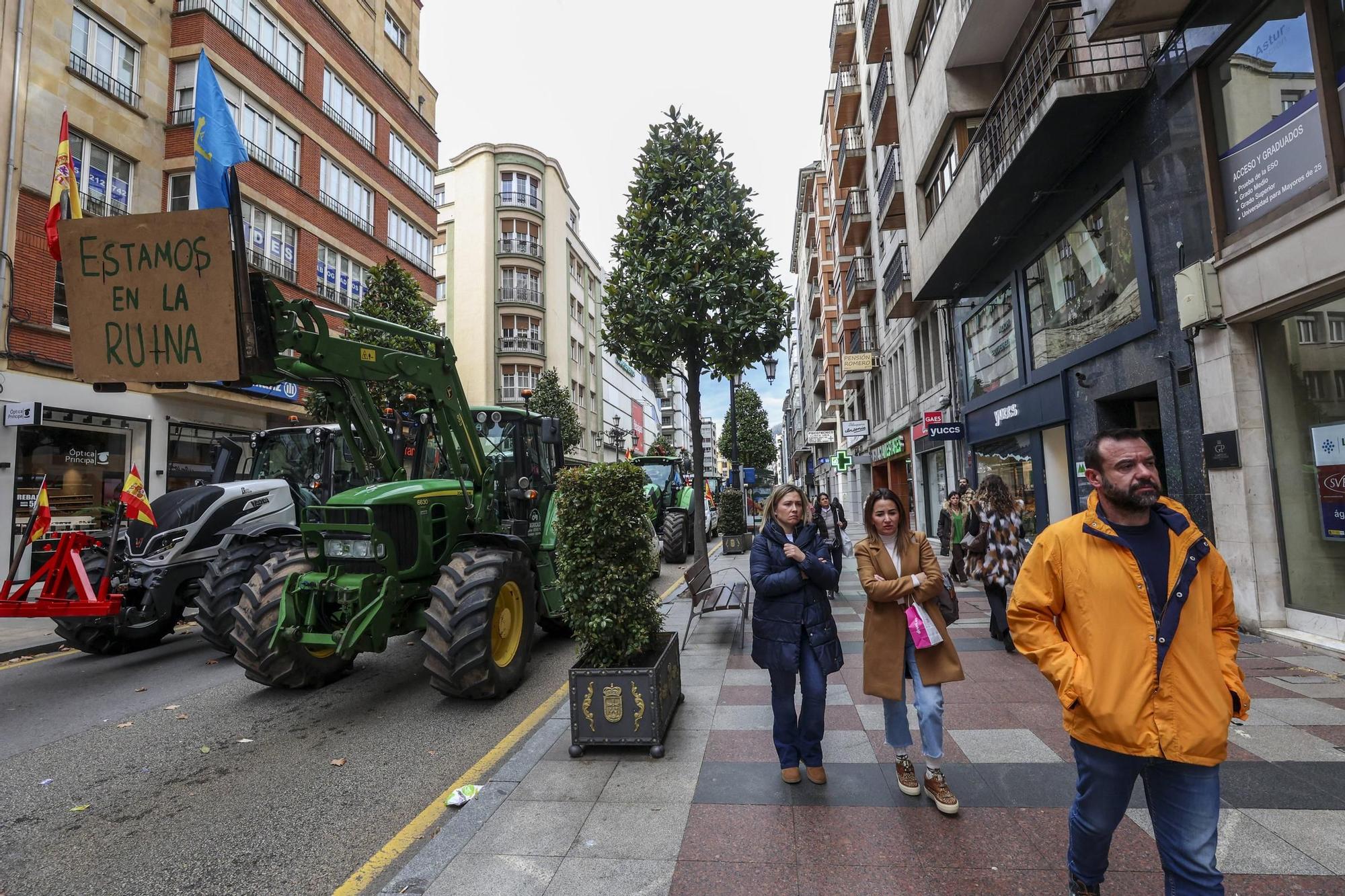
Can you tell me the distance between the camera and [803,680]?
3.75 meters

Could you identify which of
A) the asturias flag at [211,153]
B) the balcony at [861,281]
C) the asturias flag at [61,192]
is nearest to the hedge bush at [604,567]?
the asturias flag at [211,153]

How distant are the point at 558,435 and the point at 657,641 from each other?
3704 millimetres

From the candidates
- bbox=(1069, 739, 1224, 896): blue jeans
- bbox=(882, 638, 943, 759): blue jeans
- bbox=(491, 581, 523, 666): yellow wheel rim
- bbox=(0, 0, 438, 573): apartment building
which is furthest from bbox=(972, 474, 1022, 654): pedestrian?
bbox=(0, 0, 438, 573): apartment building

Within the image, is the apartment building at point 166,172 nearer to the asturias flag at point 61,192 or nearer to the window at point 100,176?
the window at point 100,176

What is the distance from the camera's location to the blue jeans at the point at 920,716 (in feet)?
11.3

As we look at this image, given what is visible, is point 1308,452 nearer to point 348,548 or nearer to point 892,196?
point 348,548

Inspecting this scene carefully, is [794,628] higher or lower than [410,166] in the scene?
lower

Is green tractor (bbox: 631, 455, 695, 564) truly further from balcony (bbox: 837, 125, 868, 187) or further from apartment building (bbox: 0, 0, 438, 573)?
balcony (bbox: 837, 125, 868, 187)

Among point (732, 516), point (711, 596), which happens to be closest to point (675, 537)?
point (732, 516)

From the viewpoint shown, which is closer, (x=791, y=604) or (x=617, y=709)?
(x=791, y=604)

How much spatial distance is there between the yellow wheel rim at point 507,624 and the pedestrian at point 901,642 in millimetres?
3420

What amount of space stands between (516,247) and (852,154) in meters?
24.0

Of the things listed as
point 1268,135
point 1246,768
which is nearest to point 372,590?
point 1246,768

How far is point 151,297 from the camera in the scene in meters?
4.43
